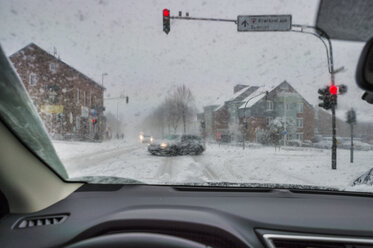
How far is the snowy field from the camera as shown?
2.59 meters

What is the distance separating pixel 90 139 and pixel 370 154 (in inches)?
124

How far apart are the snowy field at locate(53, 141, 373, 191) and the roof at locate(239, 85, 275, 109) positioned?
2.05 feet

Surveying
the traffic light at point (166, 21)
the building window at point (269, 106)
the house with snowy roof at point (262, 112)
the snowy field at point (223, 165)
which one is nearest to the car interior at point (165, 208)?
the snowy field at point (223, 165)

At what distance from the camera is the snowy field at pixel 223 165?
2.59 metres

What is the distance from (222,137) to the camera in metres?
3.14

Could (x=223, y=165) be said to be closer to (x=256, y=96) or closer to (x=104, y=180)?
(x=256, y=96)

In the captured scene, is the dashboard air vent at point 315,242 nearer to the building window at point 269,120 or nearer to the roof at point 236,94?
the building window at point 269,120

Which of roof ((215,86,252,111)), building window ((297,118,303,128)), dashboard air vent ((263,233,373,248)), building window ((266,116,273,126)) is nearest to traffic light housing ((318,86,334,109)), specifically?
building window ((297,118,303,128))

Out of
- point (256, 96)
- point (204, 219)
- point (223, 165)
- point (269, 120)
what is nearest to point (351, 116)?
point (269, 120)

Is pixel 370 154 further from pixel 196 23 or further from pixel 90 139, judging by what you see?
pixel 90 139

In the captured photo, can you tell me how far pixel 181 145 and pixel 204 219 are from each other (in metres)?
1.51

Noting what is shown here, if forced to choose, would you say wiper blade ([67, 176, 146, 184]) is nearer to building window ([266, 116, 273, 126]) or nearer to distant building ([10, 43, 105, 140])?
distant building ([10, 43, 105, 140])

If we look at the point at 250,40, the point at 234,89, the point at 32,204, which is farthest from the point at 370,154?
the point at 32,204

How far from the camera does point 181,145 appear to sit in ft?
10.6
